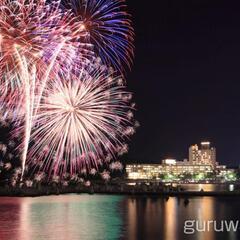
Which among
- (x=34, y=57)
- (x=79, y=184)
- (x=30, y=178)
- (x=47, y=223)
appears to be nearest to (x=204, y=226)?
(x=47, y=223)

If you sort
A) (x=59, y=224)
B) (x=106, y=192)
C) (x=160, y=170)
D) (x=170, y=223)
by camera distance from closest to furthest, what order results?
(x=59, y=224)
(x=170, y=223)
(x=106, y=192)
(x=160, y=170)

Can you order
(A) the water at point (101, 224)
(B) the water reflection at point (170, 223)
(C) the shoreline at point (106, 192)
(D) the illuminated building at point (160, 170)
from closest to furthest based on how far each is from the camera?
(A) the water at point (101, 224), (B) the water reflection at point (170, 223), (C) the shoreline at point (106, 192), (D) the illuminated building at point (160, 170)

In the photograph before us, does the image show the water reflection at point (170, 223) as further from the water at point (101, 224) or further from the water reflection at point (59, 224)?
the water reflection at point (59, 224)

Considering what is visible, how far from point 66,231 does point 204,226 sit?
6428mm

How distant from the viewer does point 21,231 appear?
22.5 metres

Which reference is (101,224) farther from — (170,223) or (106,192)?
(106,192)

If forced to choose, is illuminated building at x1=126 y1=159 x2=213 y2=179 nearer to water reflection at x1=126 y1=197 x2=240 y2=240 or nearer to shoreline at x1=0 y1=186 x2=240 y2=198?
shoreline at x1=0 y1=186 x2=240 y2=198

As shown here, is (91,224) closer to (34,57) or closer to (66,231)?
(66,231)

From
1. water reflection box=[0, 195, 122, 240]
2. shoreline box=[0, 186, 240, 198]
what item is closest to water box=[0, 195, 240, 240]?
water reflection box=[0, 195, 122, 240]

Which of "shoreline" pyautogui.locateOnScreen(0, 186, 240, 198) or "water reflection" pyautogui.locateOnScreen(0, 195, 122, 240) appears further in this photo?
"shoreline" pyautogui.locateOnScreen(0, 186, 240, 198)

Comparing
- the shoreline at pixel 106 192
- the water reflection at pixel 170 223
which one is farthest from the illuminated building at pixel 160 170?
the water reflection at pixel 170 223

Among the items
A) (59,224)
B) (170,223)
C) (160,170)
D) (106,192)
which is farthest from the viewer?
(160,170)

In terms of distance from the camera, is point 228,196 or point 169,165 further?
point 169,165

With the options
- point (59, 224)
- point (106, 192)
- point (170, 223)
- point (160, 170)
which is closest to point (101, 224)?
point (59, 224)
